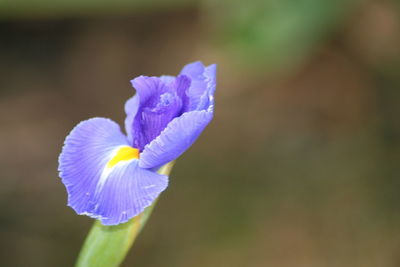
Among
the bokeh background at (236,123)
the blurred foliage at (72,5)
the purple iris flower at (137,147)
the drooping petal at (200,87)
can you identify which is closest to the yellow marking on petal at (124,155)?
the purple iris flower at (137,147)

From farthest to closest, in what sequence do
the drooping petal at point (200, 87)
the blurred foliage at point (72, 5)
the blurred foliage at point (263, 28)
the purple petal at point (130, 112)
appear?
the blurred foliage at point (72, 5) → the blurred foliage at point (263, 28) → the purple petal at point (130, 112) → the drooping petal at point (200, 87)

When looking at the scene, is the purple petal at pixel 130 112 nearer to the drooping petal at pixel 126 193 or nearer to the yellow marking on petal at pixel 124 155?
the yellow marking on petal at pixel 124 155

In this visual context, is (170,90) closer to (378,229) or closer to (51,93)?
(378,229)

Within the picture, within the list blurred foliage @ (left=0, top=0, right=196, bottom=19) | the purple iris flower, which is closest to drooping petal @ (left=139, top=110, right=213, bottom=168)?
the purple iris flower

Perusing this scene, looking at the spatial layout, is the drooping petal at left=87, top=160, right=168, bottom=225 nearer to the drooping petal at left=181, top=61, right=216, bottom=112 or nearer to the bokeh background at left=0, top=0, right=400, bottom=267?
the drooping petal at left=181, top=61, right=216, bottom=112

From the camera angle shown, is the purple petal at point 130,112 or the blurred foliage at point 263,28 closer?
the purple petal at point 130,112

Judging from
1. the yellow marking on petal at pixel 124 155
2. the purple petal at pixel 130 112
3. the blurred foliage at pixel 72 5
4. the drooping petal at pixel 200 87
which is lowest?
the yellow marking on petal at pixel 124 155

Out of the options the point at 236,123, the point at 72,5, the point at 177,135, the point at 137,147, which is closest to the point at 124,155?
the point at 137,147
